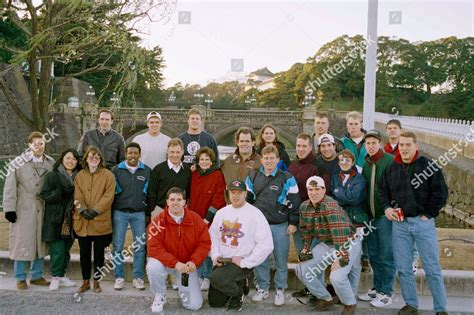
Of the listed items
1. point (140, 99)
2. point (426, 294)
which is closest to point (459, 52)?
point (140, 99)

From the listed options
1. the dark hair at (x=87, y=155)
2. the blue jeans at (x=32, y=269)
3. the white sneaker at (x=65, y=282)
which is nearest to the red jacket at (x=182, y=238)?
the dark hair at (x=87, y=155)

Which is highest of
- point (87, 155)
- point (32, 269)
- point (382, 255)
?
point (87, 155)

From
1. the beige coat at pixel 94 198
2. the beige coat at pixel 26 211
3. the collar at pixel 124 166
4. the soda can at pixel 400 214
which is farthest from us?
the collar at pixel 124 166

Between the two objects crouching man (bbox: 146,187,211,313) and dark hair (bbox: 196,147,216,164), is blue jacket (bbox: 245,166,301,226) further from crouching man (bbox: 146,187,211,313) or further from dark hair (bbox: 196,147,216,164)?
crouching man (bbox: 146,187,211,313)

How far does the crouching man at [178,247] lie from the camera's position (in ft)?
15.6

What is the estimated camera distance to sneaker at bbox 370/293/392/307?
193 inches

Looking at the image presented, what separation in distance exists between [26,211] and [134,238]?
121 centimetres

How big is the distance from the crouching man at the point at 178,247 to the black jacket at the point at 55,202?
1.08 metres

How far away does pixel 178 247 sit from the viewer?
4836 mm

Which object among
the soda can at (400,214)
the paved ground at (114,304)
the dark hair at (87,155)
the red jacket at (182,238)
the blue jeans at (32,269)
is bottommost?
the paved ground at (114,304)

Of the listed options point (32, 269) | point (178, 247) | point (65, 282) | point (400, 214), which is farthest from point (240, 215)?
point (32, 269)

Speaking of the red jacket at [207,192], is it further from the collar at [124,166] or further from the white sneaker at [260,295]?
the white sneaker at [260,295]

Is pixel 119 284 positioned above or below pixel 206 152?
below

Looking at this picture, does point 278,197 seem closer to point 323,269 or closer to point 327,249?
point 327,249
